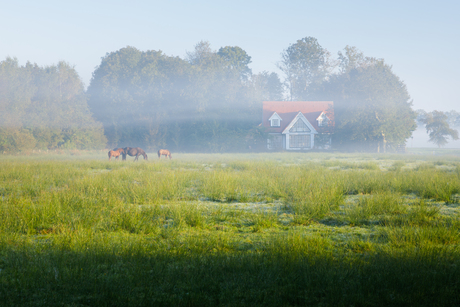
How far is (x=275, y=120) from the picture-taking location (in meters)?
48.8

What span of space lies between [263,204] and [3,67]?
2029 inches

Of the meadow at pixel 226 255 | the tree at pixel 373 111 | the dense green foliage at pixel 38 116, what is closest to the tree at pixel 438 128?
the tree at pixel 373 111

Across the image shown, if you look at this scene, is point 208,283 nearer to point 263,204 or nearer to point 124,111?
point 263,204

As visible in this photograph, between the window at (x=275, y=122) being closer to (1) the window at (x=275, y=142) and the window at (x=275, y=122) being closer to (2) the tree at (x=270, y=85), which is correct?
(1) the window at (x=275, y=142)

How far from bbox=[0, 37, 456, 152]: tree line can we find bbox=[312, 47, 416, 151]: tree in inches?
5.0

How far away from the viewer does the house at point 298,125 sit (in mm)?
47094

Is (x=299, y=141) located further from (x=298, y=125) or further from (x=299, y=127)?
(x=298, y=125)

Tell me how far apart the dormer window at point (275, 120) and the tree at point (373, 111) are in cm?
803

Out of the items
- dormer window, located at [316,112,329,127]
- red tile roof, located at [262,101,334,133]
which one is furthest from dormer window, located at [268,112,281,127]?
dormer window, located at [316,112,329,127]

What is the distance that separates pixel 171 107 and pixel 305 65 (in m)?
33.6

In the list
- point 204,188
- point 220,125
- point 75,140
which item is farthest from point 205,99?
point 204,188

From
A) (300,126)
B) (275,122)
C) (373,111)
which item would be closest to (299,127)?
(300,126)

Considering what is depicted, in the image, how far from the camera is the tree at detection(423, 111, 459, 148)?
2372 inches

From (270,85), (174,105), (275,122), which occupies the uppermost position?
(270,85)
